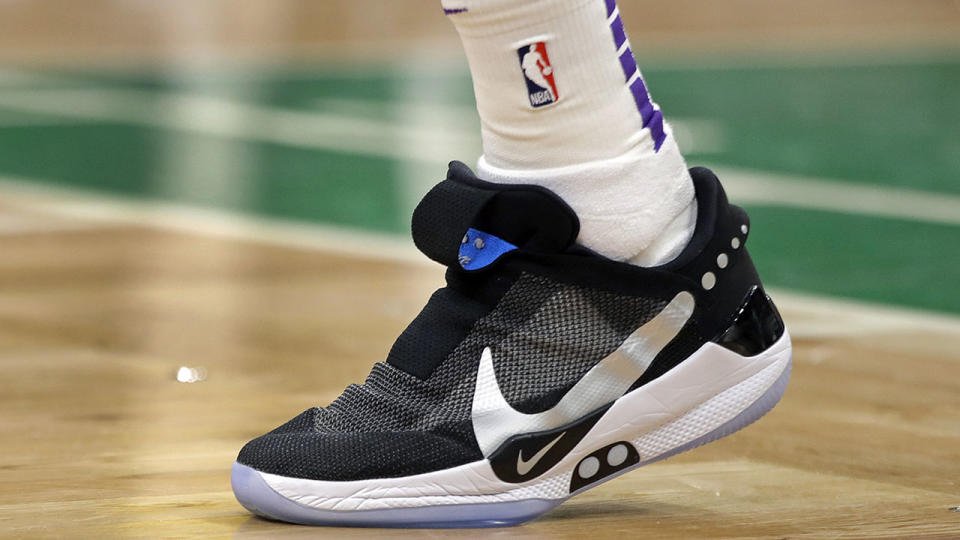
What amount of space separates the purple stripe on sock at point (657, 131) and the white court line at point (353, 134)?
183 centimetres

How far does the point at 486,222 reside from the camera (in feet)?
3.66

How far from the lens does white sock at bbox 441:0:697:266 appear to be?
1.07 metres

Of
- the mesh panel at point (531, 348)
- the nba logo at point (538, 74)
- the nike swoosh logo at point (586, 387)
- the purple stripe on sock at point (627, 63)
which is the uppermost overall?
the nba logo at point (538, 74)

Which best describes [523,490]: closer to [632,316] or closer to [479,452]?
[479,452]

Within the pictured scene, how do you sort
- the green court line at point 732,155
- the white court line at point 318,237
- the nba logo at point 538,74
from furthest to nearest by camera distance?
the green court line at point 732,155 < the white court line at point 318,237 < the nba logo at point 538,74

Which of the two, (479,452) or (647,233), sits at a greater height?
(647,233)

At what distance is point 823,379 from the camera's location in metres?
1.70

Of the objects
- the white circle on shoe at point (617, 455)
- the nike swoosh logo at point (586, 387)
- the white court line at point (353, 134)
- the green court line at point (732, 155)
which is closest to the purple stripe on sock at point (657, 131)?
the nike swoosh logo at point (586, 387)

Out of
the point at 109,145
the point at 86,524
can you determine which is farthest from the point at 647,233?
the point at 109,145

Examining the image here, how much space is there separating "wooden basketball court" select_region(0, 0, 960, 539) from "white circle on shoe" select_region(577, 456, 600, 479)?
1.6 inches

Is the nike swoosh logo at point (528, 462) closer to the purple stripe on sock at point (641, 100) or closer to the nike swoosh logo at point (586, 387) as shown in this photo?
the nike swoosh logo at point (586, 387)

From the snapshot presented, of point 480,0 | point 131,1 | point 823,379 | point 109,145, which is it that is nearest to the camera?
point 480,0

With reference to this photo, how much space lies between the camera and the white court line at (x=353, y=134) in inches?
120

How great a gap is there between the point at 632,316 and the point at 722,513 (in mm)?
179
